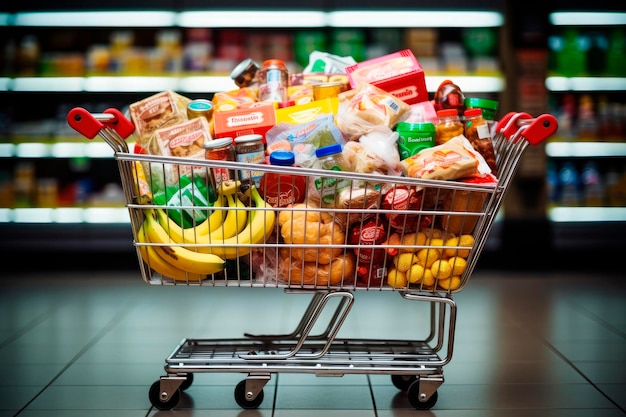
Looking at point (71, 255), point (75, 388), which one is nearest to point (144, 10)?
point (71, 255)

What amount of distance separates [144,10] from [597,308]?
3.62 m

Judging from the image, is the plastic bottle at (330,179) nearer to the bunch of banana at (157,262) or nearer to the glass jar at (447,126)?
the glass jar at (447,126)

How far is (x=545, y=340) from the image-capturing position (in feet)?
11.0

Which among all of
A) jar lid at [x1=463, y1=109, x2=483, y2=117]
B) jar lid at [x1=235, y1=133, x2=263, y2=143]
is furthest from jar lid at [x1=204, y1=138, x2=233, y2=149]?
jar lid at [x1=463, y1=109, x2=483, y2=117]

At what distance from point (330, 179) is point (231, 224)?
1.09ft

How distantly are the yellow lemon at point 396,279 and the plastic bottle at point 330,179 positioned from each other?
274 mm

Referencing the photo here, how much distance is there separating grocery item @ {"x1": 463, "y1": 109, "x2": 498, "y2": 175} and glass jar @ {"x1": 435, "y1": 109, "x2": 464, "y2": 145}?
0.11 ft

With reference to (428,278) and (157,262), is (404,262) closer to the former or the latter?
(428,278)

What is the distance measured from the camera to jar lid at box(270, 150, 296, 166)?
7.04 feet

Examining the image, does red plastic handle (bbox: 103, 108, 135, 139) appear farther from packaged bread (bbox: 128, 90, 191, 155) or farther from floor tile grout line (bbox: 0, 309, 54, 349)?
floor tile grout line (bbox: 0, 309, 54, 349)

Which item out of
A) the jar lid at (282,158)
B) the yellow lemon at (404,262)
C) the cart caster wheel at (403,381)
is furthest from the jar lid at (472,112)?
the cart caster wheel at (403,381)

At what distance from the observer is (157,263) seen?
7.25 feet

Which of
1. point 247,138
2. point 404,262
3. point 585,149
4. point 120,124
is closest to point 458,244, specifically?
point 404,262

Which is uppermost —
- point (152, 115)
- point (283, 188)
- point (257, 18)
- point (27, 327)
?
point (257, 18)
